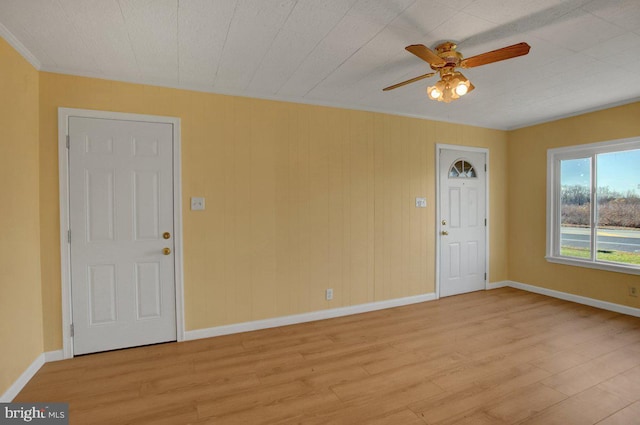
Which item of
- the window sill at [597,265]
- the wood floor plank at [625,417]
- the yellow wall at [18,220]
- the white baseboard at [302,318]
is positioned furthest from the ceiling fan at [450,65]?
the window sill at [597,265]

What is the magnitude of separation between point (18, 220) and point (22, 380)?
120 centimetres

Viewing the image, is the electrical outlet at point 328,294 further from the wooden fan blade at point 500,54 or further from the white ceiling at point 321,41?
the wooden fan blade at point 500,54

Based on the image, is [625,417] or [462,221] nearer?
[625,417]

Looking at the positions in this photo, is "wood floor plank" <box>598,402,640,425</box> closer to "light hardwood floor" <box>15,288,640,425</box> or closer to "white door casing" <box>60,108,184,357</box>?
"light hardwood floor" <box>15,288,640,425</box>

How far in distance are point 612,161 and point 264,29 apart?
4.54m

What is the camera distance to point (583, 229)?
4.23m

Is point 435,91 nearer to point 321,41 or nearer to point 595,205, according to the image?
point 321,41

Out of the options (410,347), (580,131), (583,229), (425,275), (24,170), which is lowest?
(410,347)

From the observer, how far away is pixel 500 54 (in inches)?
79.1

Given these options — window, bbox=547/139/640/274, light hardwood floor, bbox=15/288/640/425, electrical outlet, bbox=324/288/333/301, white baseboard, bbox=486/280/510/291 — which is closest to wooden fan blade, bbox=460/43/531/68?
light hardwood floor, bbox=15/288/640/425

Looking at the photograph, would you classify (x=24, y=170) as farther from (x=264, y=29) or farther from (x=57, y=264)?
(x=264, y=29)

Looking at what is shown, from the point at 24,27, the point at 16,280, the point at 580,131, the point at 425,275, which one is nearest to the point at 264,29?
the point at 24,27

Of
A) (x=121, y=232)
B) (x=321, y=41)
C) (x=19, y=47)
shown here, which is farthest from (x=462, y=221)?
(x=19, y=47)

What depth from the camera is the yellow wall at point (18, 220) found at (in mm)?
2139
